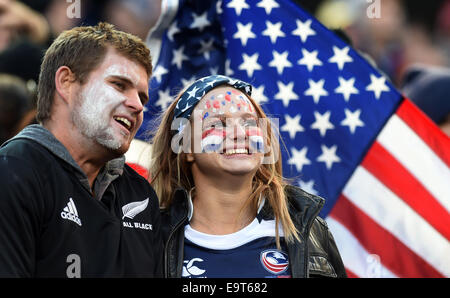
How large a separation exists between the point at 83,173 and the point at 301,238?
1160 mm

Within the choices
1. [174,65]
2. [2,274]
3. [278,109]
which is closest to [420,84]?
[278,109]

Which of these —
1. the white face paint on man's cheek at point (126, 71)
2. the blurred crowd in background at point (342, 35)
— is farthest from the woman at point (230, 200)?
the blurred crowd in background at point (342, 35)

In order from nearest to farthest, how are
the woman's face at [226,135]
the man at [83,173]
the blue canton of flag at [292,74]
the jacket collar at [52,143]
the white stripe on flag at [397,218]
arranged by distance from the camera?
1. the man at [83,173]
2. the jacket collar at [52,143]
3. the woman's face at [226,135]
4. the white stripe on flag at [397,218]
5. the blue canton of flag at [292,74]

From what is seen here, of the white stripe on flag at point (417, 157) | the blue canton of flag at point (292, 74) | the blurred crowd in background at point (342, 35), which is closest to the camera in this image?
the white stripe on flag at point (417, 157)

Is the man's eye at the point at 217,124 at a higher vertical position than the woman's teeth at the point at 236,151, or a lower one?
higher

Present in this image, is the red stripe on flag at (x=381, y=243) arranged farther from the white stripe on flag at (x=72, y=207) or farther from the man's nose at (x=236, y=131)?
the white stripe on flag at (x=72, y=207)

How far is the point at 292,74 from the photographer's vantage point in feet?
15.7

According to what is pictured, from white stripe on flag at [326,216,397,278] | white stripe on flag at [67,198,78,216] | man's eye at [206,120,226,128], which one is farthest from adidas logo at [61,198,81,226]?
white stripe on flag at [326,216,397,278]

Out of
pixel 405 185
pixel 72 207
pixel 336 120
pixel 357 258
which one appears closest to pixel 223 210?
pixel 72 207

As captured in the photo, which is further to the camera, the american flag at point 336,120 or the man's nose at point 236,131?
the american flag at point 336,120

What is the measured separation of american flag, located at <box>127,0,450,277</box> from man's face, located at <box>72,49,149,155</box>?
1245 millimetres

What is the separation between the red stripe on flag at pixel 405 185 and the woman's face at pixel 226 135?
138 cm

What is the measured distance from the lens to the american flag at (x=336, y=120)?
4453 millimetres

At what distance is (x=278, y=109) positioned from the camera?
187 inches
